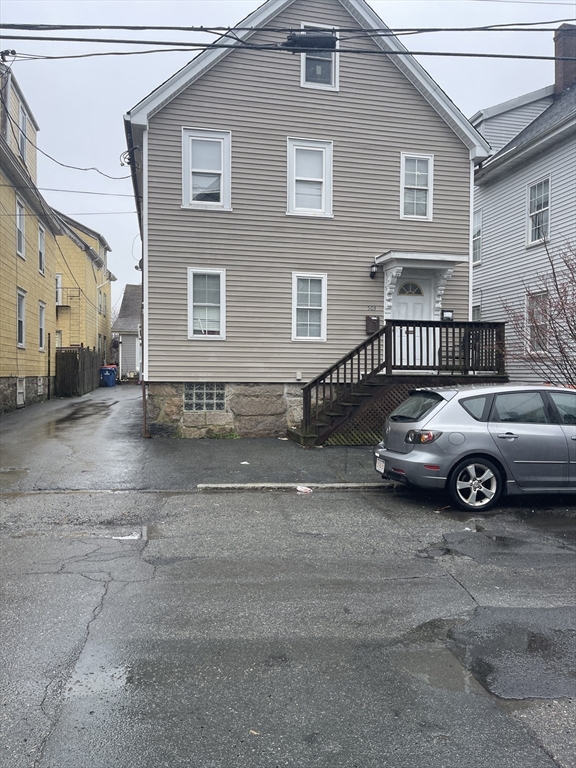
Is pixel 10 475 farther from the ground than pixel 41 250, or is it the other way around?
pixel 41 250

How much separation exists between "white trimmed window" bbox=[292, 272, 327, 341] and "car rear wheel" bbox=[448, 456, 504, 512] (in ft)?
24.8

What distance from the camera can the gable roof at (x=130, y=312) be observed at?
44625 millimetres

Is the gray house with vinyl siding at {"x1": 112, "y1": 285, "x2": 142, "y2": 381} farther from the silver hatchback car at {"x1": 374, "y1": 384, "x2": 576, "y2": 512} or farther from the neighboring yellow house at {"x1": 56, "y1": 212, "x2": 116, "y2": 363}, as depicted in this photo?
the silver hatchback car at {"x1": 374, "y1": 384, "x2": 576, "y2": 512}

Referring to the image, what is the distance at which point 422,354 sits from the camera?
45.0 feet

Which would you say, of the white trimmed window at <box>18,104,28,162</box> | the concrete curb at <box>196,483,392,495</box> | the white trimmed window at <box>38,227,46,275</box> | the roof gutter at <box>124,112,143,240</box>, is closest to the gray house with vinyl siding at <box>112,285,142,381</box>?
the white trimmed window at <box>38,227,46,275</box>

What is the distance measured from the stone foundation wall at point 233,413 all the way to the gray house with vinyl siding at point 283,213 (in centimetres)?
3

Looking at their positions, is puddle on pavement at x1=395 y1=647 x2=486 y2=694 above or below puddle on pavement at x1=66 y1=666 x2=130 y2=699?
below

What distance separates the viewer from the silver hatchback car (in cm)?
769

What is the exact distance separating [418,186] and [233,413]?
739 cm

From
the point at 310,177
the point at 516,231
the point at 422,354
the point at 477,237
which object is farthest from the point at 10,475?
the point at 477,237

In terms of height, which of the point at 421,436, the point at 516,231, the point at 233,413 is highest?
the point at 516,231

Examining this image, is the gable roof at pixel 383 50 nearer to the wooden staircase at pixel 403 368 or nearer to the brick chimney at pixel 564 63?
the wooden staircase at pixel 403 368

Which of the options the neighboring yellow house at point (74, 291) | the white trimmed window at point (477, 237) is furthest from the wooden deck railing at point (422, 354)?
the neighboring yellow house at point (74, 291)

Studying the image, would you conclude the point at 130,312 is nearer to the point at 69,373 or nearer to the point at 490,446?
the point at 69,373
